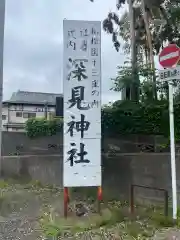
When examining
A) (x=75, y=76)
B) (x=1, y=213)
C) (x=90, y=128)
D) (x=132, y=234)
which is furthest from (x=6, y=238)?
(x=75, y=76)

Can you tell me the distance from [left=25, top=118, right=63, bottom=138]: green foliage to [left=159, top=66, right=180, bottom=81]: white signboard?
522cm

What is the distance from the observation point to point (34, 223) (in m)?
5.26

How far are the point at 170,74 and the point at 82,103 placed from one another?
5.54 ft

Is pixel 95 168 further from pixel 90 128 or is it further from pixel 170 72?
pixel 170 72

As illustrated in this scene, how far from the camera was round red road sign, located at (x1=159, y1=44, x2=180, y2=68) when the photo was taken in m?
5.18

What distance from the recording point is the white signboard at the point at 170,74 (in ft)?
16.9

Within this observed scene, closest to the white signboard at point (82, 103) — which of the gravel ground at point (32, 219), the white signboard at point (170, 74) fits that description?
the gravel ground at point (32, 219)

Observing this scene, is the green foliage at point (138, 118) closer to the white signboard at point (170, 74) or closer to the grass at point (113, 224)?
the white signboard at point (170, 74)

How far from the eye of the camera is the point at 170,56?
527 cm

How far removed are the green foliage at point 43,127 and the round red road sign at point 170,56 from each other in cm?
528

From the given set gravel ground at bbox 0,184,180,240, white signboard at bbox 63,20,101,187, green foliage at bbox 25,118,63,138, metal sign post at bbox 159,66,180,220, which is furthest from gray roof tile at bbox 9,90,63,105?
metal sign post at bbox 159,66,180,220

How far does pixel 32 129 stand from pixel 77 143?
537cm

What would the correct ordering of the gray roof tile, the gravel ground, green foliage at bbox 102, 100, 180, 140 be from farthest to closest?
the gray roof tile → green foliage at bbox 102, 100, 180, 140 → the gravel ground

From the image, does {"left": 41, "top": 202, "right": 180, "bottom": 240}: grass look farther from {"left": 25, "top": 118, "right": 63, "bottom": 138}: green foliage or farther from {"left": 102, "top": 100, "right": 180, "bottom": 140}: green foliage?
{"left": 25, "top": 118, "right": 63, "bottom": 138}: green foliage
